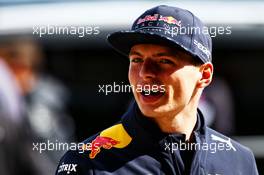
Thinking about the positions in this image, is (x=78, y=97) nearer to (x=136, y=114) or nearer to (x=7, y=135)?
(x=7, y=135)

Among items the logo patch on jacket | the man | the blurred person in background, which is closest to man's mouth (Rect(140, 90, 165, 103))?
the man

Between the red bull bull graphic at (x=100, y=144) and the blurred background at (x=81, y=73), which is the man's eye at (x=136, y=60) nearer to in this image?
the red bull bull graphic at (x=100, y=144)

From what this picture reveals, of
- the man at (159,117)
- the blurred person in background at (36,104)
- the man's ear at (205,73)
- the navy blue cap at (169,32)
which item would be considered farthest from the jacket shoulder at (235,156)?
the blurred person in background at (36,104)

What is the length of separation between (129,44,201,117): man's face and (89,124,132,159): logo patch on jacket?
10 cm

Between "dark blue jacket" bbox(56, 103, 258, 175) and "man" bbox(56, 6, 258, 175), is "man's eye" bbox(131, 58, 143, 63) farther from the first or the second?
"dark blue jacket" bbox(56, 103, 258, 175)

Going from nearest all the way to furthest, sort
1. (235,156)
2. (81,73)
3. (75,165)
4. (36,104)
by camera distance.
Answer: (75,165) < (235,156) < (36,104) < (81,73)

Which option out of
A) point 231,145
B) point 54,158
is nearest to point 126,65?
point 54,158

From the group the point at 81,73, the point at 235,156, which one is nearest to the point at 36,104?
the point at 81,73

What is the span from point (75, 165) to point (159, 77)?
1.02 feet

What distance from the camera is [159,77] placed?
2201 mm

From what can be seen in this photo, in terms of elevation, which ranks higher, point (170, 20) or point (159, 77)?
point (170, 20)

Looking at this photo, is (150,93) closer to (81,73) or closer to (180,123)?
(180,123)

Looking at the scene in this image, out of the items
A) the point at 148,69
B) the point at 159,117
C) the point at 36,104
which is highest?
the point at 148,69

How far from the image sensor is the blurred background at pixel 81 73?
2896 mm
